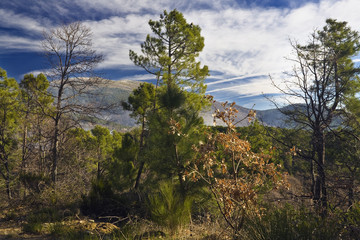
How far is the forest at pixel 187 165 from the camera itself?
3.04 m

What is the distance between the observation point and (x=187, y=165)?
7258mm

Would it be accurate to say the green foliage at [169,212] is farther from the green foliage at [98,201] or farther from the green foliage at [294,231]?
the green foliage at [98,201]

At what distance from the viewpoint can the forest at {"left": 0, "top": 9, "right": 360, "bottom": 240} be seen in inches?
120

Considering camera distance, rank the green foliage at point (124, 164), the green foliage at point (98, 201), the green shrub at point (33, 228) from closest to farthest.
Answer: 1. the green shrub at point (33, 228)
2. the green foliage at point (98, 201)
3. the green foliage at point (124, 164)

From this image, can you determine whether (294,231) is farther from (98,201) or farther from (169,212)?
(98,201)

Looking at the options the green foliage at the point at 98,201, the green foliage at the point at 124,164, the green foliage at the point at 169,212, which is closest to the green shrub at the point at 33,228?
the green foliage at the point at 98,201

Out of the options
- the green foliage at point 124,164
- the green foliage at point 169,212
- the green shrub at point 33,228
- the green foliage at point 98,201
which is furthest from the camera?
the green foliage at point 124,164

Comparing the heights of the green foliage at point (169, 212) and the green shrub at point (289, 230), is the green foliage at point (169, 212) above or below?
below

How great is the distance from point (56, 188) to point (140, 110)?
9511mm

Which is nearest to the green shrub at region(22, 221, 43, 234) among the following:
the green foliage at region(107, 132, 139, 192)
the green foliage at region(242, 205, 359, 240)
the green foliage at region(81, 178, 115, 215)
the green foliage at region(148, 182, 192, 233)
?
the green foliage at region(81, 178, 115, 215)

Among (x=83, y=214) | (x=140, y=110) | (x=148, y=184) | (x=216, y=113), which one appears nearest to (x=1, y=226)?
(x=83, y=214)

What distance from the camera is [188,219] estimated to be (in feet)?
12.6

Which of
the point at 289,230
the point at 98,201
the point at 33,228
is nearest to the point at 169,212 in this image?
the point at 289,230

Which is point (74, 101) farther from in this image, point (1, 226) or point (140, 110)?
point (140, 110)
